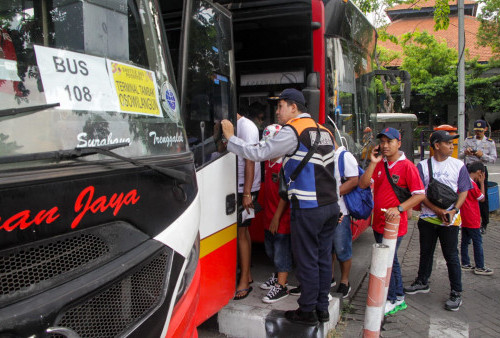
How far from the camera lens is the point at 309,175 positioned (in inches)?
129

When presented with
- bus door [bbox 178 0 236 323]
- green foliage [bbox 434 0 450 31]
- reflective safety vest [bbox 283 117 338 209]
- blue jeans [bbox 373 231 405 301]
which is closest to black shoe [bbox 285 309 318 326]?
bus door [bbox 178 0 236 323]

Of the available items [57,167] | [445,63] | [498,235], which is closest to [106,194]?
[57,167]

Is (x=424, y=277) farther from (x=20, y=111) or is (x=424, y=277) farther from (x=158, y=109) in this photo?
(x=20, y=111)

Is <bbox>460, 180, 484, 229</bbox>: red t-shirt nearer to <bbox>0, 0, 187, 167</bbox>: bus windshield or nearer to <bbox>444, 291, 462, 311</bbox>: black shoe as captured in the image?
<bbox>444, 291, 462, 311</bbox>: black shoe

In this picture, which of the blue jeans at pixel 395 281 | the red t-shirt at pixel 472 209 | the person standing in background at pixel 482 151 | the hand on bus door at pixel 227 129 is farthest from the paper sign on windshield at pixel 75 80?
the person standing in background at pixel 482 151

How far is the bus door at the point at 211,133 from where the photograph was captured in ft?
9.47

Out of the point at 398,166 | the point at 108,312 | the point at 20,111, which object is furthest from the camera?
the point at 398,166

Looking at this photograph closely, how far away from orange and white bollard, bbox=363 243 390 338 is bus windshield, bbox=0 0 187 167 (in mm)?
1786

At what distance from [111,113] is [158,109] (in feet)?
1.21

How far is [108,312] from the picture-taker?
1678 millimetres

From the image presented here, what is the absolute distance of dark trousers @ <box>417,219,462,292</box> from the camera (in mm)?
4242

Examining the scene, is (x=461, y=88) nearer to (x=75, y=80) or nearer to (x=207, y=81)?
(x=207, y=81)

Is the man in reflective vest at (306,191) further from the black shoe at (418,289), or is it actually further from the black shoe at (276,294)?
the black shoe at (418,289)

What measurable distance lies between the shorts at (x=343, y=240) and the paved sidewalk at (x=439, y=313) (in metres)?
0.52
